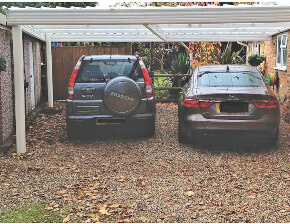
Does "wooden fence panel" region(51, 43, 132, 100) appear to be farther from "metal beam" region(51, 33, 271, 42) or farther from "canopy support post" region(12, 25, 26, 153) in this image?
"canopy support post" region(12, 25, 26, 153)

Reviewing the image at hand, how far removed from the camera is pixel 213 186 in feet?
19.2

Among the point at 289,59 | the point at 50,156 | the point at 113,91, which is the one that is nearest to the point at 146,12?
the point at 113,91

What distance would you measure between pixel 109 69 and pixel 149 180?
3253 millimetres

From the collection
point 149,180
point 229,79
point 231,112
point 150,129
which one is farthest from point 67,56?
point 149,180

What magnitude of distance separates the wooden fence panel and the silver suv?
7.21 metres

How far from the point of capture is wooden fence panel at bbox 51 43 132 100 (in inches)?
629

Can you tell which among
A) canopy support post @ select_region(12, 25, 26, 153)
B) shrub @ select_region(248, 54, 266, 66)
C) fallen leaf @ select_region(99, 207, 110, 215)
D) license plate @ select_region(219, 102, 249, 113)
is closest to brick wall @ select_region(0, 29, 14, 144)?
canopy support post @ select_region(12, 25, 26, 153)

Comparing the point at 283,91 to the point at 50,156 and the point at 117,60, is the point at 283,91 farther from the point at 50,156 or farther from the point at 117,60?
the point at 50,156

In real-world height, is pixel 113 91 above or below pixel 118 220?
above

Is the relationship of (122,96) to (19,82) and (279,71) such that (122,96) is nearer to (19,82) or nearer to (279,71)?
(19,82)

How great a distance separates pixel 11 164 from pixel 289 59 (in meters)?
7.09

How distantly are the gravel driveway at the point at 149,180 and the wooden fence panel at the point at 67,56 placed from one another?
7374 mm

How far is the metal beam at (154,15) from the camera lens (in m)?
6.79

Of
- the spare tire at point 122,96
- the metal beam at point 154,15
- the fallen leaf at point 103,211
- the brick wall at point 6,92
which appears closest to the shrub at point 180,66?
the brick wall at point 6,92
